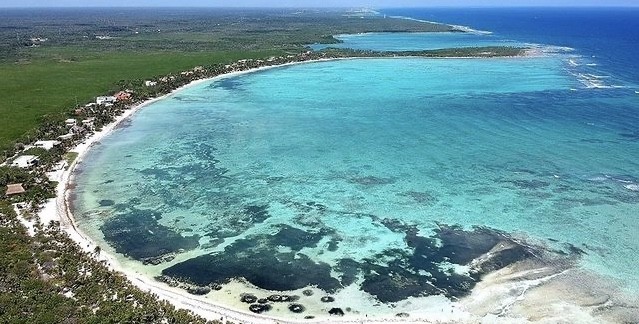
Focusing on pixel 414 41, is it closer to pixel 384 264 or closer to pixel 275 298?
pixel 384 264

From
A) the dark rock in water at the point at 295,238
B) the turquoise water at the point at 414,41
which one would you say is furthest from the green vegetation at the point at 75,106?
the turquoise water at the point at 414,41

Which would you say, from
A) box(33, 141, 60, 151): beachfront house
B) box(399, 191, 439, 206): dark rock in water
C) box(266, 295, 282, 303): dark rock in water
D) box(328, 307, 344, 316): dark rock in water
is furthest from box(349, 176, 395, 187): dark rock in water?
box(33, 141, 60, 151): beachfront house

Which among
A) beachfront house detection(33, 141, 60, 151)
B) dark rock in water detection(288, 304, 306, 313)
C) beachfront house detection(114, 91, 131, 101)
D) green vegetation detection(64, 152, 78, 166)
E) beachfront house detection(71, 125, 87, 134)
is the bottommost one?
dark rock in water detection(288, 304, 306, 313)

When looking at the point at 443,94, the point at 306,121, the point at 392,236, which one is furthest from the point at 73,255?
the point at 443,94

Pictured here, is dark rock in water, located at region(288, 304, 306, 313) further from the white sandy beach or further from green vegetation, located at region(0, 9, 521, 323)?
green vegetation, located at region(0, 9, 521, 323)

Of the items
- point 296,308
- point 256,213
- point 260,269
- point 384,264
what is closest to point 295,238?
point 260,269

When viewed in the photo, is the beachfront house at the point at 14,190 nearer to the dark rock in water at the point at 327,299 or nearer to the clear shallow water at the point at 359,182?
the clear shallow water at the point at 359,182
